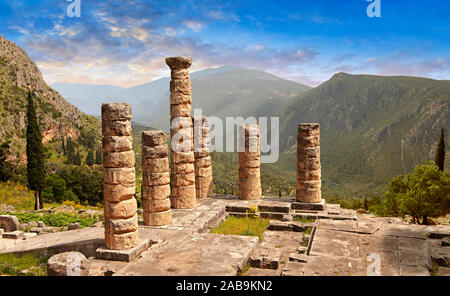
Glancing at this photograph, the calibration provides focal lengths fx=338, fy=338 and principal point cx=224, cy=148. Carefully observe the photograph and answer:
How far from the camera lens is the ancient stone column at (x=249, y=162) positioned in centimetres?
1808

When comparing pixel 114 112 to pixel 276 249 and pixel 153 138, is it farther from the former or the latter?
pixel 276 249

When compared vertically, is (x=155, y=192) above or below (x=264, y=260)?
above

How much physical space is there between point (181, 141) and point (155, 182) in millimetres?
3503

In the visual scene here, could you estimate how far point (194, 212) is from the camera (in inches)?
612

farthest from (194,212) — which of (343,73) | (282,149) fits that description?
(343,73)

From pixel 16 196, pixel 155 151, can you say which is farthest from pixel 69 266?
pixel 16 196

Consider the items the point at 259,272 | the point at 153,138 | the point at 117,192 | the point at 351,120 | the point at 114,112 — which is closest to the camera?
the point at 259,272

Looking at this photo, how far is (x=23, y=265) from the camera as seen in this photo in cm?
1101

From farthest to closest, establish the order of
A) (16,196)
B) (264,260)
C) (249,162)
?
(16,196)
(249,162)
(264,260)

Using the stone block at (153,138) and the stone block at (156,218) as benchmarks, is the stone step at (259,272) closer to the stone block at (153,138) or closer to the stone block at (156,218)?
the stone block at (156,218)

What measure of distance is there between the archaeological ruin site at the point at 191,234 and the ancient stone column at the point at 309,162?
5 cm

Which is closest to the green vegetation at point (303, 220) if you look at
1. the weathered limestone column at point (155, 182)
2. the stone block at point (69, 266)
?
the weathered limestone column at point (155, 182)

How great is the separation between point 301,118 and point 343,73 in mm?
25104

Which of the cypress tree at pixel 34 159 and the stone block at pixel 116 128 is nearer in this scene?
the stone block at pixel 116 128
